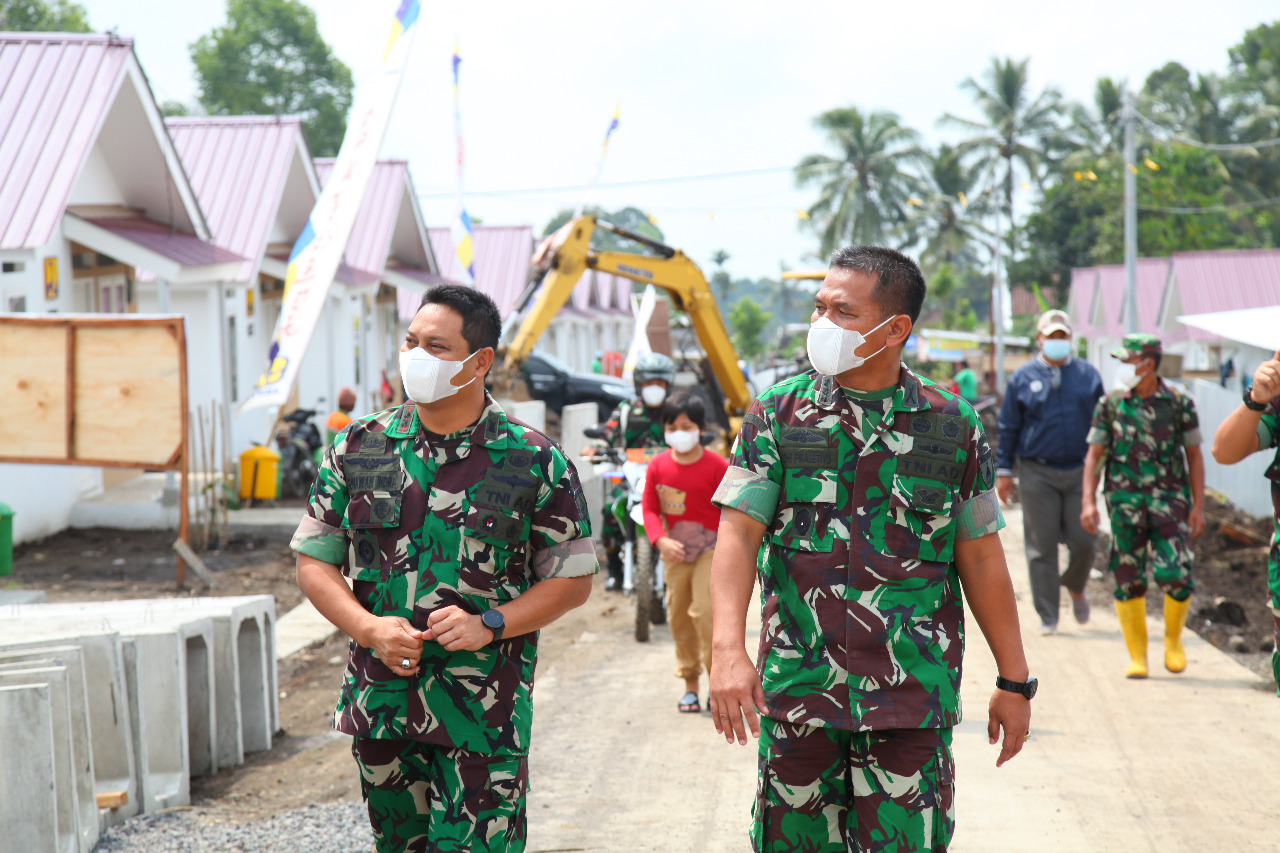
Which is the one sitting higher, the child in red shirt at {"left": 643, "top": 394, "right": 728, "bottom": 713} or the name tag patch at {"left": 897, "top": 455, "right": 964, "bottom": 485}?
the name tag patch at {"left": 897, "top": 455, "right": 964, "bottom": 485}

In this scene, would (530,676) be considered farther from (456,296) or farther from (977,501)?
(977,501)

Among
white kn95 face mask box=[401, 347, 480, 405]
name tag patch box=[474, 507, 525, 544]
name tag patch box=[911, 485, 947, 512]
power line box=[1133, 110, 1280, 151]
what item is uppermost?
power line box=[1133, 110, 1280, 151]

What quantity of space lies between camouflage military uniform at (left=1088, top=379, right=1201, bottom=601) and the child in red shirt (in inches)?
97.9

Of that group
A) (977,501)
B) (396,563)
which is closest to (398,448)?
(396,563)

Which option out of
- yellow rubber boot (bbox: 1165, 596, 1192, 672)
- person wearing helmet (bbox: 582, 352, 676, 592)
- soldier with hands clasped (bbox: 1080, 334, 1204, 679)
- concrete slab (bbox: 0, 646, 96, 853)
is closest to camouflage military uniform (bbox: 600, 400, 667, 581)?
person wearing helmet (bbox: 582, 352, 676, 592)

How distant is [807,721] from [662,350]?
80.4 ft

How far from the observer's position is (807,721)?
2908 millimetres

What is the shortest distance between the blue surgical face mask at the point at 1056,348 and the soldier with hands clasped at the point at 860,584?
5.02 metres

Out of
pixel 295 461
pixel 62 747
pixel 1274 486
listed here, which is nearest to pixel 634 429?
pixel 1274 486

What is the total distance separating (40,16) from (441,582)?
172 feet

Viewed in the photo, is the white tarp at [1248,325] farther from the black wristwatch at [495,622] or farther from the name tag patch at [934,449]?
the black wristwatch at [495,622]

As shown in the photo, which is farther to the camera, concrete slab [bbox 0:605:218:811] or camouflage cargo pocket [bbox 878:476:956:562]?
concrete slab [bbox 0:605:218:811]

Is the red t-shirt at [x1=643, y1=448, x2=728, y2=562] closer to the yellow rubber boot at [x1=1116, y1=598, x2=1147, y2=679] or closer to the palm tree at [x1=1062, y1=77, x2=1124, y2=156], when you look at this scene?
the yellow rubber boot at [x1=1116, y1=598, x2=1147, y2=679]

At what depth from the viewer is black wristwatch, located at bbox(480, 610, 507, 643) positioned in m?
3.04
